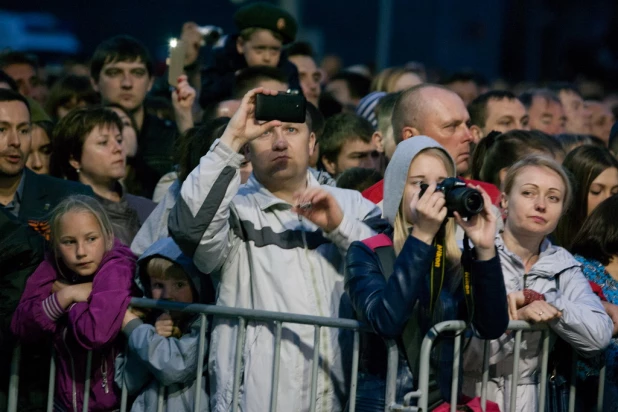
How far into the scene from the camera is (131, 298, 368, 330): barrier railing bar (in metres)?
5.12

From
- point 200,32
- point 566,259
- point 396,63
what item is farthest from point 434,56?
point 566,259

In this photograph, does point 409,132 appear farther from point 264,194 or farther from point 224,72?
point 224,72

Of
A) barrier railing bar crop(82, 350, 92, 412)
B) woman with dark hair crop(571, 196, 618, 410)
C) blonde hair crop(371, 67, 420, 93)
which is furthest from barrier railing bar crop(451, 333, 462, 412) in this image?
blonde hair crop(371, 67, 420, 93)

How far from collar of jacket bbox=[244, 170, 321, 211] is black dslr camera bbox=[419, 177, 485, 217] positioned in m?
0.90

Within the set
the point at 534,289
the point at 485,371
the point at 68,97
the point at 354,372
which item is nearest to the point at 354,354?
the point at 354,372

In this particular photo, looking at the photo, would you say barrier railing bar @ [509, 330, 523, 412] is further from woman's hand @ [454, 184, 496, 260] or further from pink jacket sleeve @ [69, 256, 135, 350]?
pink jacket sleeve @ [69, 256, 135, 350]

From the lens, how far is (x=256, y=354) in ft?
17.4

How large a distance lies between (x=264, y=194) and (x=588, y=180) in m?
2.49

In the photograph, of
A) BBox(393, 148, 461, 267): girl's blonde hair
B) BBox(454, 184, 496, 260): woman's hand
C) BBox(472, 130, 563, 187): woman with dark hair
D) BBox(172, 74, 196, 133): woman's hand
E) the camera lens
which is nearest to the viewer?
the camera lens

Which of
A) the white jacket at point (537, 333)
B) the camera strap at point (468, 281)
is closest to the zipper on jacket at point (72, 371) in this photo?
the white jacket at point (537, 333)

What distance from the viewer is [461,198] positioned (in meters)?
4.75

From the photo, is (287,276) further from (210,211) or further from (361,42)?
(361,42)

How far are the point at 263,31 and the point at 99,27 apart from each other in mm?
15675

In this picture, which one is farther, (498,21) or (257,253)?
(498,21)
